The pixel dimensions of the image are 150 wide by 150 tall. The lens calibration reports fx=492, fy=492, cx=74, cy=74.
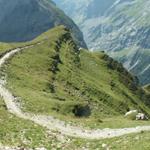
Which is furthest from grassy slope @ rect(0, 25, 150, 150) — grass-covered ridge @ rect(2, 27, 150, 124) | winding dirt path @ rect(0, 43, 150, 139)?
winding dirt path @ rect(0, 43, 150, 139)

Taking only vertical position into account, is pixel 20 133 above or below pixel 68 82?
above

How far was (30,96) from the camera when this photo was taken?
73.9 meters

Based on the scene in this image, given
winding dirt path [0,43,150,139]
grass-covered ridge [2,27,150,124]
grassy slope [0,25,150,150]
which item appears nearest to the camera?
grassy slope [0,25,150,150]

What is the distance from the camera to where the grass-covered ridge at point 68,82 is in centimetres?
7438

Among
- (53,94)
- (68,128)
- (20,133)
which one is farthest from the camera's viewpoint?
(53,94)

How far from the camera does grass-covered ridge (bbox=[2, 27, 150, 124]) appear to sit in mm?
74375

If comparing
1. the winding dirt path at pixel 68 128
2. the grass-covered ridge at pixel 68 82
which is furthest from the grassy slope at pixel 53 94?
the winding dirt path at pixel 68 128

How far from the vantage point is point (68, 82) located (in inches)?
4660

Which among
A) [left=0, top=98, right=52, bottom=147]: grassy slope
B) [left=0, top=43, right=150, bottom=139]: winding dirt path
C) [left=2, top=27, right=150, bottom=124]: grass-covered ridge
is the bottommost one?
[left=2, top=27, right=150, bottom=124]: grass-covered ridge

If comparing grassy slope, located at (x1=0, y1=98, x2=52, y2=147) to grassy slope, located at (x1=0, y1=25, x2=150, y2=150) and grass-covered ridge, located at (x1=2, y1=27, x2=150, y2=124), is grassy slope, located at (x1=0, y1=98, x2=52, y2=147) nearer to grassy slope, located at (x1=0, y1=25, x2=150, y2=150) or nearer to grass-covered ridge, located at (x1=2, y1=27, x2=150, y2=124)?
grassy slope, located at (x1=0, y1=25, x2=150, y2=150)

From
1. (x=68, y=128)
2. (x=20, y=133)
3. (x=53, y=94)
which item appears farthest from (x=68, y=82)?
(x=20, y=133)

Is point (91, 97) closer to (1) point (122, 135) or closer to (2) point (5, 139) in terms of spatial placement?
(1) point (122, 135)

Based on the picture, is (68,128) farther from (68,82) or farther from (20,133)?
(68,82)

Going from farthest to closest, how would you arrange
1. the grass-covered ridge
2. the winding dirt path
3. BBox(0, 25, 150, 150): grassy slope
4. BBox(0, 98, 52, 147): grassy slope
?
the grass-covered ridge
the winding dirt path
BBox(0, 25, 150, 150): grassy slope
BBox(0, 98, 52, 147): grassy slope
